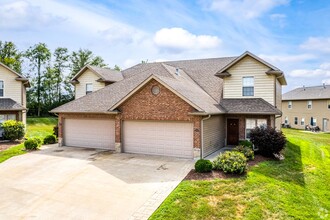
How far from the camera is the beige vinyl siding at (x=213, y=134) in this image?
15969 mm

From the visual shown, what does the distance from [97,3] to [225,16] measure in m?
8.03

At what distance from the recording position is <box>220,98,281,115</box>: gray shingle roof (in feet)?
58.9


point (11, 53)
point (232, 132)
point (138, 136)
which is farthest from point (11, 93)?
point (11, 53)

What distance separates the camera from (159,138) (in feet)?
54.3

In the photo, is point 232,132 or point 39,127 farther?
point 39,127

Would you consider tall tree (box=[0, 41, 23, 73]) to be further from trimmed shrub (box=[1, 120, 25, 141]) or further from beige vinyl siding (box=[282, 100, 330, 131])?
beige vinyl siding (box=[282, 100, 330, 131])

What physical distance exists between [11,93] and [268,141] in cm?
2405

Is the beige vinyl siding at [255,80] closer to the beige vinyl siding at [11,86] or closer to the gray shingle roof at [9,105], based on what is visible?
the gray shingle roof at [9,105]

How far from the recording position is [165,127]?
53.7 ft

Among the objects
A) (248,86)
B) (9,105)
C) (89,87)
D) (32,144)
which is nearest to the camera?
(32,144)

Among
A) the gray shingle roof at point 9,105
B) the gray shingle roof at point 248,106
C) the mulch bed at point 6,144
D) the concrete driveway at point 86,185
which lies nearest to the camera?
the concrete driveway at point 86,185

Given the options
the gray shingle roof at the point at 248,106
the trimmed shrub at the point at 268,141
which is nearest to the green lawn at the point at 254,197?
the trimmed shrub at the point at 268,141

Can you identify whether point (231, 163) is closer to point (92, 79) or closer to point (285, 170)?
point (285, 170)

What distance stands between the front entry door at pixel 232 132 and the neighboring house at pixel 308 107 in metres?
30.2
